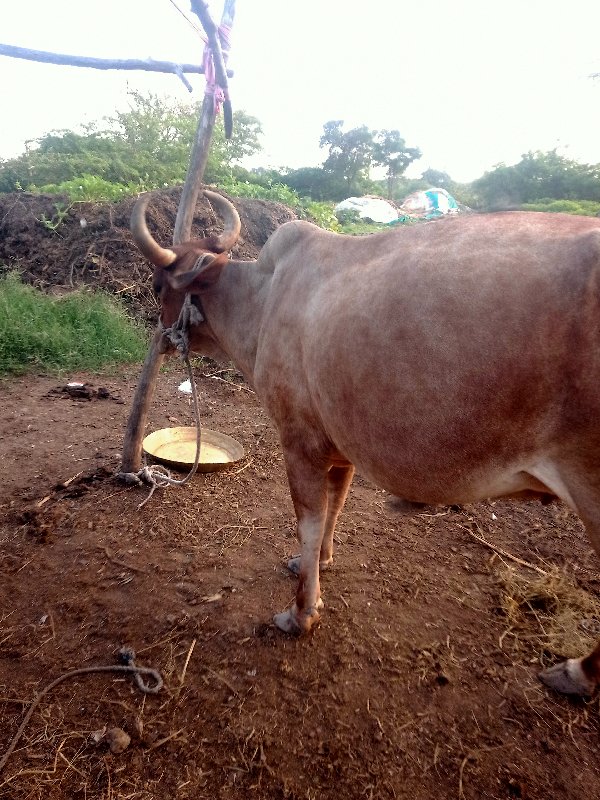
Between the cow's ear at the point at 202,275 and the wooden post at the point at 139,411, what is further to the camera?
the wooden post at the point at 139,411

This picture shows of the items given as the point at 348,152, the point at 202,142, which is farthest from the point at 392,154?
the point at 202,142

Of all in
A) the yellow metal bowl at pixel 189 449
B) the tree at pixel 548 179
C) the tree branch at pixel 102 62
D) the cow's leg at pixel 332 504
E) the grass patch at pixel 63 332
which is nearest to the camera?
the cow's leg at pixel 332 504

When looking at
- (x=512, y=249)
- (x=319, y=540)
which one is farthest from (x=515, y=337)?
(x=319, y=540)

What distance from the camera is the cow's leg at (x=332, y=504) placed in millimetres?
3541

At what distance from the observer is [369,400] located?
2328 millimetres

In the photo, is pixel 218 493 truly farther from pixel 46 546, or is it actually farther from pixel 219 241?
pixel 219 241

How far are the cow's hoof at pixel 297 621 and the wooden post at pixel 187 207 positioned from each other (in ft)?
7.24

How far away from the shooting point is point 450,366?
2025mm

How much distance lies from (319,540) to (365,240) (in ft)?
5.74

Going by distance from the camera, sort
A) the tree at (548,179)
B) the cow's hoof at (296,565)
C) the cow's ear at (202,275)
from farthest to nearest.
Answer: the tree at (548,179) → the cow's hoof at (296,565) → the cow's ear at (202,275)

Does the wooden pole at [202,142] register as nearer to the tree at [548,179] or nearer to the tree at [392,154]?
the tree at [548,179]

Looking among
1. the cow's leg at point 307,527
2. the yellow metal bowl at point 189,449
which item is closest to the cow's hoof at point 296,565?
the cow's leg at point 307,527

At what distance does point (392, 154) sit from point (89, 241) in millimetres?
27901

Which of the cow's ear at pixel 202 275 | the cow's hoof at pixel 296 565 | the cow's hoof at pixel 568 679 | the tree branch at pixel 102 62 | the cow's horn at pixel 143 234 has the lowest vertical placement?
the cow's hoof at pixel 296 565
